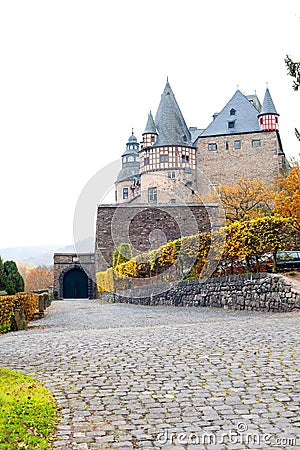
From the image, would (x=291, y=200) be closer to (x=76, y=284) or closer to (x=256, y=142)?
(x=76, y=284)

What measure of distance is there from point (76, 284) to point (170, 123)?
74.5 ft

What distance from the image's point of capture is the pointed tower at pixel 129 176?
71.8 metres

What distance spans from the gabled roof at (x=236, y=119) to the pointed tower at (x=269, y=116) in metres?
0.85

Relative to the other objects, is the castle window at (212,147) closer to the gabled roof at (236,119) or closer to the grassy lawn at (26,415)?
the gabled roof at (236,119)

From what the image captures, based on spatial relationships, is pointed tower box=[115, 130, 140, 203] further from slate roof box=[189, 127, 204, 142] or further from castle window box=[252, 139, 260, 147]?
castle window box=[252, 139, 260, 147]

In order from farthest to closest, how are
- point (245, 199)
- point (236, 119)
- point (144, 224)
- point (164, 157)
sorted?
1. point (236, 119)
2. point (164, 157)
3. point (245, 199)
4. point (144, 224)

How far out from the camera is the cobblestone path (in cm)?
394

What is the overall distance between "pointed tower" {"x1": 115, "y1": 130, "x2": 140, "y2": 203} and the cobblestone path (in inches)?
2280

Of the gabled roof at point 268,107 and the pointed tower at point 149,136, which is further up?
the gabled roof at point 268,107

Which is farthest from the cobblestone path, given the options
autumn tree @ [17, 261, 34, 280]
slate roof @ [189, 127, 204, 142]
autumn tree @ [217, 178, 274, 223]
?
autumn tree @ [17, 261, 34, 280]

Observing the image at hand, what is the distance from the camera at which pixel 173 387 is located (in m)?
5.36

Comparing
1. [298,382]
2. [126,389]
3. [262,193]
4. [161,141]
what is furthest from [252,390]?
[161,141]

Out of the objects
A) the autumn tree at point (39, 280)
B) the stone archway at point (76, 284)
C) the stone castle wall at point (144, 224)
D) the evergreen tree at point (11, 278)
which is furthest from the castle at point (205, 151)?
the evergreen tree at point (11, 278)

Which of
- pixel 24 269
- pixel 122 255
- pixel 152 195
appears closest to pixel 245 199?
pixel 152 195
